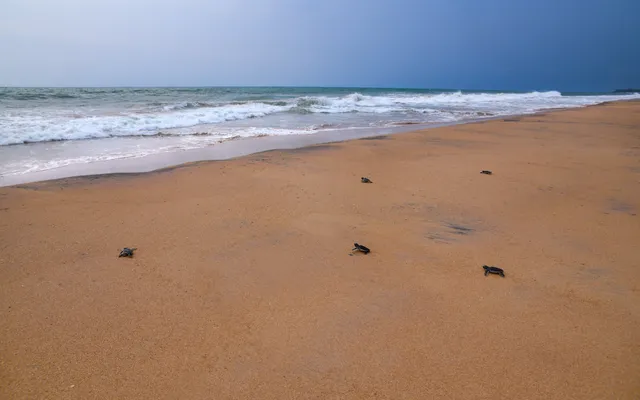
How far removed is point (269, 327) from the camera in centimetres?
231

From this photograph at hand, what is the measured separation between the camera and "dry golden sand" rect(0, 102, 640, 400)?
76.4 inches

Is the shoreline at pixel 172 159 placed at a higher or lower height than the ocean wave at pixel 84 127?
lower

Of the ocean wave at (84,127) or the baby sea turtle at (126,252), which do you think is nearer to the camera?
the baby sea turtle at (126,252)

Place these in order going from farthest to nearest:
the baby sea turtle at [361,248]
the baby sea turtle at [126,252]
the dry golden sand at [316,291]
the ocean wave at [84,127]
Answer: the ocean wave at [84,127] < the baby sea turtle at [361,248] < the baby sea turtle at [126,252] < the dry golden sand at [316,291]

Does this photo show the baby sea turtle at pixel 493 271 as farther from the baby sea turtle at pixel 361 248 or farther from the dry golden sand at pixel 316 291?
the baby sea turtle at pixel 361 248

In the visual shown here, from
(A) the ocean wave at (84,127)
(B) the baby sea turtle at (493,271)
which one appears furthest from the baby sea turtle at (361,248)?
(A) the ocean wave at (84,127)

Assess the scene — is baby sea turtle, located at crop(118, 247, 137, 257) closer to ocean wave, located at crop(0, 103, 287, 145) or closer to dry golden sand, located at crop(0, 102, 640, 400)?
dry golden sand, located at crop(0, 102, 640, 400)

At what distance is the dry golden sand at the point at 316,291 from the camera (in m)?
1.94

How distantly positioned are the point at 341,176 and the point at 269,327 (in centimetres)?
377

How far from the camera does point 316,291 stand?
8.91 feet

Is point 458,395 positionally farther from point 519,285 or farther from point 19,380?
point 19,380

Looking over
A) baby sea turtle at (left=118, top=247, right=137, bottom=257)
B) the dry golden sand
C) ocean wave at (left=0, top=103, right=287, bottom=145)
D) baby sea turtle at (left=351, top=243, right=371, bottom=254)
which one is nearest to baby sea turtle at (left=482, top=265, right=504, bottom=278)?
the dry golden sand

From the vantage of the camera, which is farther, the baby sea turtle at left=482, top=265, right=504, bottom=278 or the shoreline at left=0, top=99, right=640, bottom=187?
the shoreline at left=0, top=99, right=640, bottom=187

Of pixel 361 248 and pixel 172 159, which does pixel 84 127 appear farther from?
pixel 361 248
